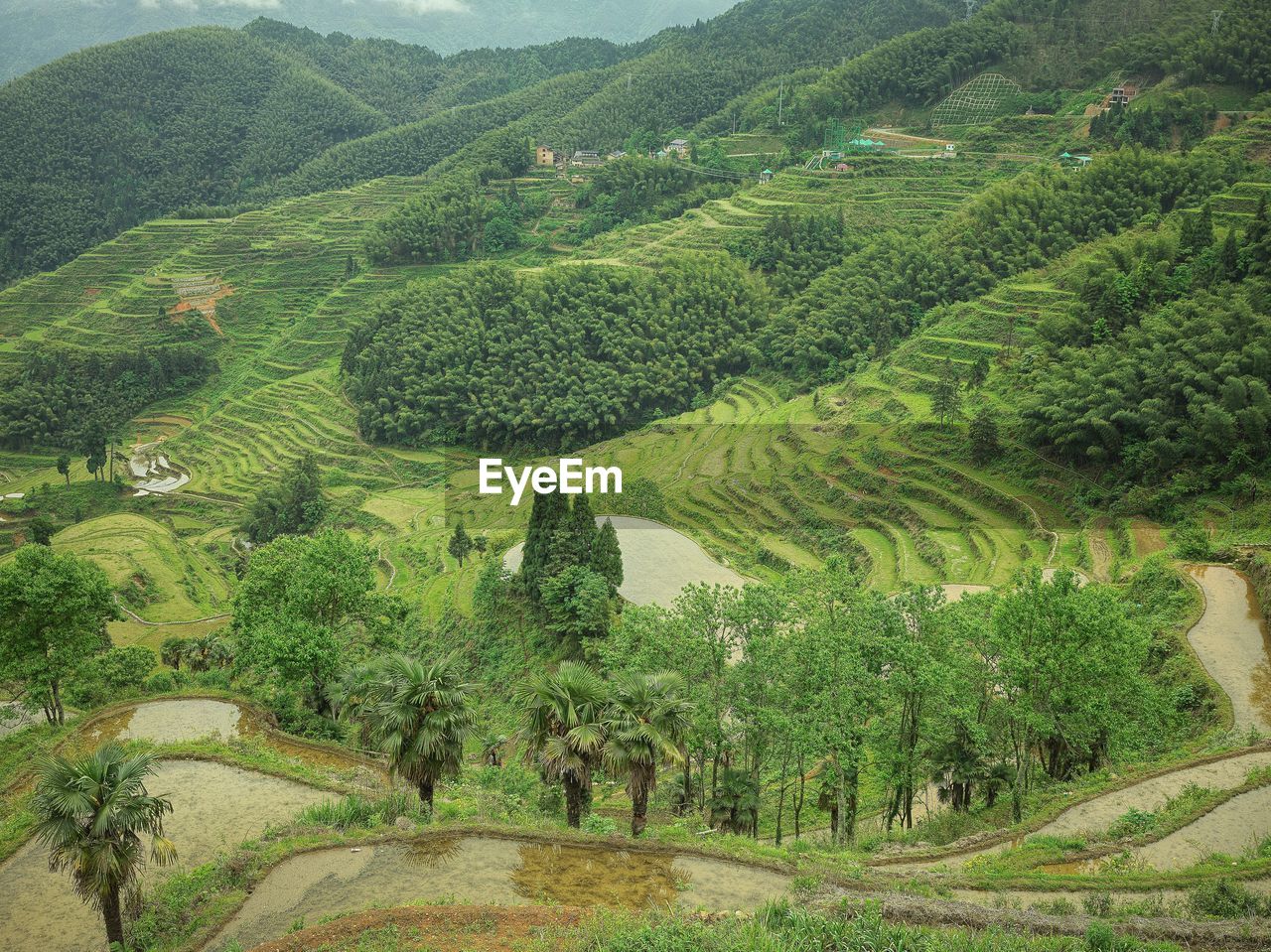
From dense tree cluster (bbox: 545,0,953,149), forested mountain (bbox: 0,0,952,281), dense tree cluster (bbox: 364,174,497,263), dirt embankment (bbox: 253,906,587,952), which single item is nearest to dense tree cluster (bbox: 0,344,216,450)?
dense tree cluster (bbox: 364,174,497,263)

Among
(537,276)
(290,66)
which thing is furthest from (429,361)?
(290,66)

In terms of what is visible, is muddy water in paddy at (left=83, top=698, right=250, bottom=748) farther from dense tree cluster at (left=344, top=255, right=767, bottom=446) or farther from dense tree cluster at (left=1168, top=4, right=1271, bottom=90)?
dense tree cluster at (left=1168, top=4, right=1271, bottom=90)

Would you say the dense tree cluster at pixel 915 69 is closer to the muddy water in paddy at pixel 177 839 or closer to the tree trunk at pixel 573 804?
the muddy water in paddy at pixel 177 839

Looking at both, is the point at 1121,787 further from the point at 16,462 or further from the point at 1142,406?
the point at 16,462

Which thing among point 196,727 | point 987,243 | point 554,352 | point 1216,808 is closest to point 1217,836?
point 1216,808

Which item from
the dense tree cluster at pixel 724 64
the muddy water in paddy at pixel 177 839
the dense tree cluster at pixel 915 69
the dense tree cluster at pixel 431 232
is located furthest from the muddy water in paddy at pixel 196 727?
the dense tree cluster at pixel 724 64

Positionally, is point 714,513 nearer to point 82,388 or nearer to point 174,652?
point 174,652

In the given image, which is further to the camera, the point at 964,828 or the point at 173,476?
the point at 173,476

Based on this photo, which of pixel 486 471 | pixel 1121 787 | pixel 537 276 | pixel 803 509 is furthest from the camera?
pixel 537 276
